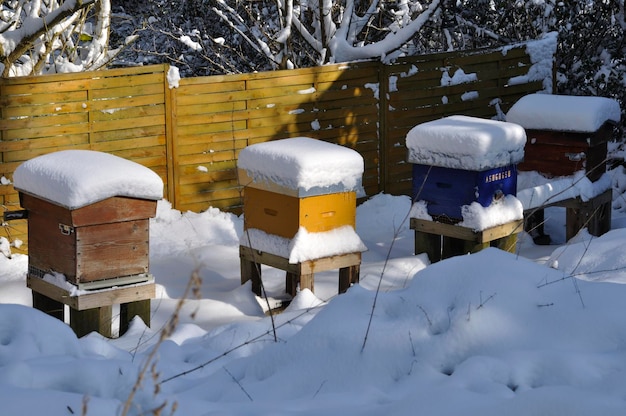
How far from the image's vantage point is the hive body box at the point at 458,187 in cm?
790

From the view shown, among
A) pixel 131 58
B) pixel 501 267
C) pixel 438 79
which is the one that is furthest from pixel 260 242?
pixel 131 58

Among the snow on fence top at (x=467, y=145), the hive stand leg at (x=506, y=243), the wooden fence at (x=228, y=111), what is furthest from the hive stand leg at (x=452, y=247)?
the wooden fence at (x=228, y=111)

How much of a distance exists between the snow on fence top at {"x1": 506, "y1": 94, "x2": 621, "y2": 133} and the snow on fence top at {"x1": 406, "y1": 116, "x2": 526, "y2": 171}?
1110 millimetres

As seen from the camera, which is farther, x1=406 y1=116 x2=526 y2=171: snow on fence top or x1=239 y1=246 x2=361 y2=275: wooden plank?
x1=406 y1=116 x2=526 y2=171: snow on fence top

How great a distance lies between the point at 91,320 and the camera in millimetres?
6637

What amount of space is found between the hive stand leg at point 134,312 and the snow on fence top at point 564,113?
433 centimetres

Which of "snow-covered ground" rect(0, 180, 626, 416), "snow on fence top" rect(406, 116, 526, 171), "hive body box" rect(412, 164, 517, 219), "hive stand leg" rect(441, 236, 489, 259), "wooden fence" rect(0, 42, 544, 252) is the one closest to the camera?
"snow-covered ground" rect(0, 180, 626, 416)

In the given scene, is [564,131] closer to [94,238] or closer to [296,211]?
[296,211]

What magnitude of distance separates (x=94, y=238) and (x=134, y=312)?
702 mm

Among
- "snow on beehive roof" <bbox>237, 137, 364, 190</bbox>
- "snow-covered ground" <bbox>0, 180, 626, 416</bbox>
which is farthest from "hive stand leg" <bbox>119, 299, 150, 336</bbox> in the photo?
"snow-covered ground" <bbox>0, 180, 626, 416</bbox>

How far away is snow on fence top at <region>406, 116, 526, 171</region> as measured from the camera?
7773 mm

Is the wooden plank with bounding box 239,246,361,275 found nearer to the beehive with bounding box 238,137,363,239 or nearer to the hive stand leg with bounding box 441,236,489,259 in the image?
the beehive with bounding box 238,137,363,239

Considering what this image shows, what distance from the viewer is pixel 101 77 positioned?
372 inches

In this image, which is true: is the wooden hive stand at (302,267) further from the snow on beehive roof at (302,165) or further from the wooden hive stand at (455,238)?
the wooden hive stand at (455,238)
